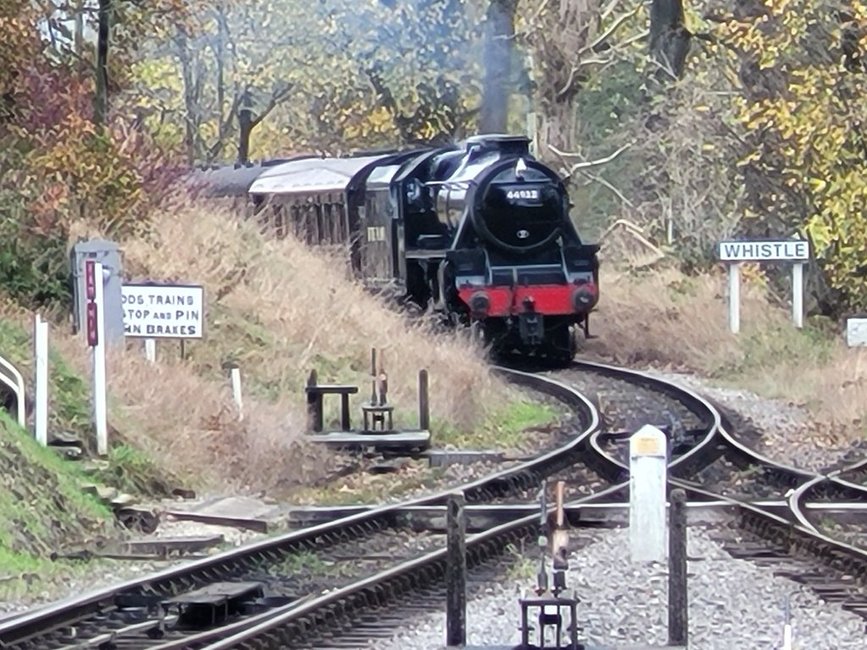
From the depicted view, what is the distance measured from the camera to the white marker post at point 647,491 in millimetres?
9078

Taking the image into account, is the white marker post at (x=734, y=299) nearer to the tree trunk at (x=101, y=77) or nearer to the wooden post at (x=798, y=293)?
the wooden post at (x=798, y=293)

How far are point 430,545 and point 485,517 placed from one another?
3.19ft

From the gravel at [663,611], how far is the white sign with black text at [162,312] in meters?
4.93

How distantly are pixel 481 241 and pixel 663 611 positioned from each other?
1591 centimetres

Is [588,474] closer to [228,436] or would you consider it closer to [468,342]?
[228,436]

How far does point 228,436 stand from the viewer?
15.1m

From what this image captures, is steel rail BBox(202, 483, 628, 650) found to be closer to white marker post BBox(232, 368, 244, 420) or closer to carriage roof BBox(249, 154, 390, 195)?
white marker post BBox(232, 368, 244, 420)

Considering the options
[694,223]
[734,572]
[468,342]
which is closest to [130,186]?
[468,342]

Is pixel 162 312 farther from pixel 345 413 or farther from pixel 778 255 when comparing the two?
pixel 778 255

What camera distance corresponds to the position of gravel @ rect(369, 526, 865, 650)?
332 inches

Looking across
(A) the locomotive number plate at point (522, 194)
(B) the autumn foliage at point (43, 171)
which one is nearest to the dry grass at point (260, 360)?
(B) the autumn foliage at point (43, 171)

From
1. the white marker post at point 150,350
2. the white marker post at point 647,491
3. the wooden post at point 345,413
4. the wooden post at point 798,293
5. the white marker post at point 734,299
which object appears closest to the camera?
the white marker post at point 647,491

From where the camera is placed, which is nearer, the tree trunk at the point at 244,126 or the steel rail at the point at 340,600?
the steel rail at the point at 340,600

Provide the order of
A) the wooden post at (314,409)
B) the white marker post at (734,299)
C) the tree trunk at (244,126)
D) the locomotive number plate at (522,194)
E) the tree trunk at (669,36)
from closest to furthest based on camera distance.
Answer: the wooden post at (314,409)
the locomotive number plate at (522,194)
the white marker post at (734,299)
the tree trunk at (669,36)
the tree trunk at (244,126)
